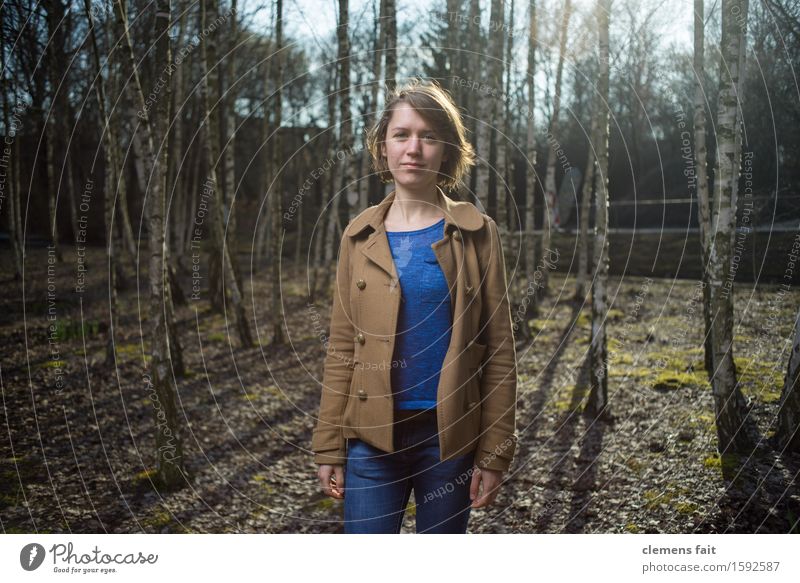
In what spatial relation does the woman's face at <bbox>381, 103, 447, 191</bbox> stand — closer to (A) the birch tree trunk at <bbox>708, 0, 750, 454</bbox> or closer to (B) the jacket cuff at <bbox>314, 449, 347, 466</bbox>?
(B) the jacket cuff at <bbox>314, 449, 347, 466</bbox>

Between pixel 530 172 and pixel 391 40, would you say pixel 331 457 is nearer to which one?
pixel 391 40

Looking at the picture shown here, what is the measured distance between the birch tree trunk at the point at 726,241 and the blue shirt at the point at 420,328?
3.12 m

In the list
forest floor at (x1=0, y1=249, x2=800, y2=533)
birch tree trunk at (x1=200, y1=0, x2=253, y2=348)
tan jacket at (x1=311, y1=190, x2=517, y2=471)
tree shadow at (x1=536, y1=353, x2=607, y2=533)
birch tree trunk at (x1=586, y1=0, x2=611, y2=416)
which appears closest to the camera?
tan jacket at (x1=311, y1=190, x2=517, y2=471)

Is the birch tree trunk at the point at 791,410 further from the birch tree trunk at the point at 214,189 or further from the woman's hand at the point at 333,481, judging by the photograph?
the birch tree trunk at the point at 214,189

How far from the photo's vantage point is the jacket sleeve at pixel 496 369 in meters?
2.66

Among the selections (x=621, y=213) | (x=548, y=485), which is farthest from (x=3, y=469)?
(x=621, y=213)

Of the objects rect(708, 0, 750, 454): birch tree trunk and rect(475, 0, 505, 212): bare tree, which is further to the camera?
rect(475, 0, 505, 212): bare tree

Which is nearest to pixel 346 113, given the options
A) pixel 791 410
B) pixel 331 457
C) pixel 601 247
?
pixel 601 247

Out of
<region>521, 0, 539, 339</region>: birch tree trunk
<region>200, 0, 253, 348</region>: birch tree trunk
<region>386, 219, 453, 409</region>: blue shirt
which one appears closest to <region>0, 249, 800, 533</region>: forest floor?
<region>200, 0, 253, 348</region>: birch tree trunk

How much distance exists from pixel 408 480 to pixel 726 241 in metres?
3.49

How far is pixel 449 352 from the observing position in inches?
A: 103

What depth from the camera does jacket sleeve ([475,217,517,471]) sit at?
2662 millimetres

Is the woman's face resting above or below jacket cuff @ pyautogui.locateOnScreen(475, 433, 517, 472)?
above

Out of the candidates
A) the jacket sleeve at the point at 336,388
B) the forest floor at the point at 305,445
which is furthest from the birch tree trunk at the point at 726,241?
the jacket sleeve at the point at 336,388
